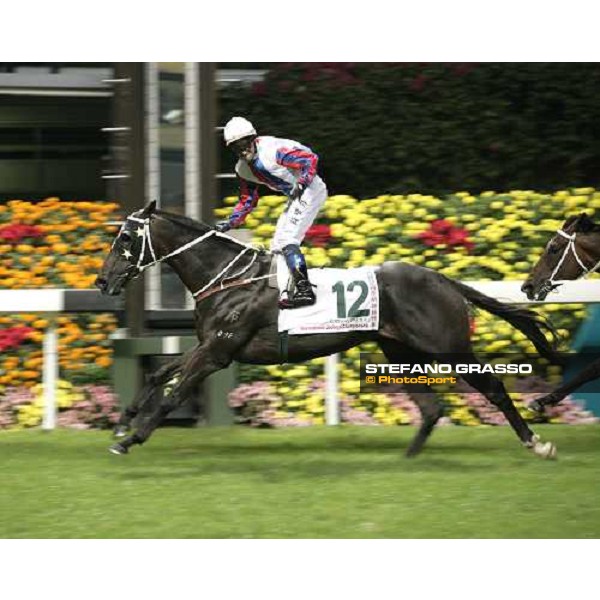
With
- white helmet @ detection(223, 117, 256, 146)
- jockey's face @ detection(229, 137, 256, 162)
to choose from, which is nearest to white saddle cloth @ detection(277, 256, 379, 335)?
jockey's face @ detection(229, 137, 256, 162)

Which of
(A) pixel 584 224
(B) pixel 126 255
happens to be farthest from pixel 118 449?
(A) pixel 584 224

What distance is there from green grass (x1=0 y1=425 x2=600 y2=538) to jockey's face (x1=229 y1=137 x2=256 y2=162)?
1.83m

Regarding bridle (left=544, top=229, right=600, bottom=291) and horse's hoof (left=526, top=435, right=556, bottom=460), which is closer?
horse's hoof (left=526, top=435, right=556, bottom=460)

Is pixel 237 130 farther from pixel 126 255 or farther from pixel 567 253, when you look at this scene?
pixel 567 253

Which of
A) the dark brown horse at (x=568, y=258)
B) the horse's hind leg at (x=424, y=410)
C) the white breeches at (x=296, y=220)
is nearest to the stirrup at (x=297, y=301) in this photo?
the white breeches at (x=296, y=220)

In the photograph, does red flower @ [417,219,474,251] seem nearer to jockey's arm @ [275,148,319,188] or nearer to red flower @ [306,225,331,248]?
red flower @ [306,225,331,248]

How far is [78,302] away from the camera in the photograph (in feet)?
26.6

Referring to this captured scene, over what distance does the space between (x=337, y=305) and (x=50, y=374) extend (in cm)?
217

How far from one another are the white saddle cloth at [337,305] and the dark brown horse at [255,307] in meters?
0.06

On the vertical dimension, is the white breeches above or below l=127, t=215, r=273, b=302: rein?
above

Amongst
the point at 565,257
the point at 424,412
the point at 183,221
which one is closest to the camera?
the point at 424,412

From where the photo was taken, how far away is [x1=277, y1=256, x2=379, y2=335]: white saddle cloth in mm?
6883

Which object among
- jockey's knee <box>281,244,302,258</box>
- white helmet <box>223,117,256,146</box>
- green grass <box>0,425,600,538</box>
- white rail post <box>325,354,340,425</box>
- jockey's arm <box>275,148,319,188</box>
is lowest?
green grass <box>0,425,600,538</box>
